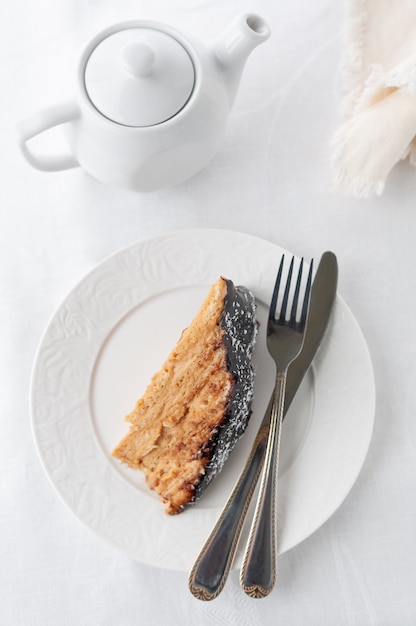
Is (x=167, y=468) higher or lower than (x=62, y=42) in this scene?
lower

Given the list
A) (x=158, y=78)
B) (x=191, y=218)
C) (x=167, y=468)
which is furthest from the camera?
(x=191, y=218)

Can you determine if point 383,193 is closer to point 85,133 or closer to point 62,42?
A: point 85,133

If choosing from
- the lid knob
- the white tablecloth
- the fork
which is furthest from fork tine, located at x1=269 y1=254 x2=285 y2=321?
the lid knob

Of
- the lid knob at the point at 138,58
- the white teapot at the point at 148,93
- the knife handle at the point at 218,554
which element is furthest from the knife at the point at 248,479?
the lid knob at the point at 138,58

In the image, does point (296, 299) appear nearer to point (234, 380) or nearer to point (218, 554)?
point (234, 380)

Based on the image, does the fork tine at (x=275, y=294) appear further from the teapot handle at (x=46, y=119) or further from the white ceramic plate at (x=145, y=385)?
the teapot handle at (x=46, y=119)

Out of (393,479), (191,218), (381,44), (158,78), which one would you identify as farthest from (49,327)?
(381,44)

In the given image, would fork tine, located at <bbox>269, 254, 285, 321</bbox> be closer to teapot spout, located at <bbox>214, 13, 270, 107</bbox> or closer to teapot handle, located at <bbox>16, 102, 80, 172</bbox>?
teapot spout, located at <bbox>214, 13, 270, 107</bbox>
